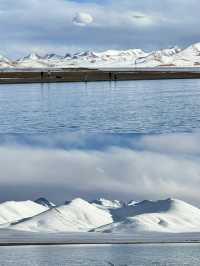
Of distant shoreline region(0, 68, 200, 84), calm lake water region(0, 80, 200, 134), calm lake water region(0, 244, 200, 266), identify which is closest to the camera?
calm lake water region(0, 80, 200, 134)

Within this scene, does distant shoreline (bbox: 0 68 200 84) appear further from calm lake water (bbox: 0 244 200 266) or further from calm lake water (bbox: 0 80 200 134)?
calm lake water (bbox: 0 80 200 134)

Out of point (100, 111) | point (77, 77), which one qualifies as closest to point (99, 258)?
point (77, 77)

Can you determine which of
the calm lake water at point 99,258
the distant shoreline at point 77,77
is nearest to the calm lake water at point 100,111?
the calm lake water at point 99,258

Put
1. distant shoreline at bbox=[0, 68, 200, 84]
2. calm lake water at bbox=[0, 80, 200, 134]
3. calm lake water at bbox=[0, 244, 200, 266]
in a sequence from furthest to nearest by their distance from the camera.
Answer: distant shoreline at bbox=[0, 68, 200, 84] → calm lake water at bbox=[0, 244, 200, 266] → calm lake water at bbox=[0, 80, 200, 134]

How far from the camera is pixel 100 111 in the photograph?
182 feet

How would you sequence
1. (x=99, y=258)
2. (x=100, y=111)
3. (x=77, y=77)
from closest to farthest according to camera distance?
1. (x=100, y=111)
2. (x=99, y=258)
3. (x=77, y=77)

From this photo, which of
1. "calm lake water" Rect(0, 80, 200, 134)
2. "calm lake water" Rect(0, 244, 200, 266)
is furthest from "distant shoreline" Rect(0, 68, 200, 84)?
"calm lake water" Rect(0, 80, 200, 134)

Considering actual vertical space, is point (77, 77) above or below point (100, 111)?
above

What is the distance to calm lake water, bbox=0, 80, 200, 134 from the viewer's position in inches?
1864

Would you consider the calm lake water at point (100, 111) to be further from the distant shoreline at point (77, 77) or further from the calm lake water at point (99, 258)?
the distant shoreline at point (77, 77)

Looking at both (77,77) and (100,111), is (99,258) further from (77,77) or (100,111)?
(100,111)

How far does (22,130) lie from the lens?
46188 millimetres

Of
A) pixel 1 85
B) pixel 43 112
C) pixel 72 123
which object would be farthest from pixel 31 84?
pixel 72 123

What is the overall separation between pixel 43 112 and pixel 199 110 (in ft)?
37.3
